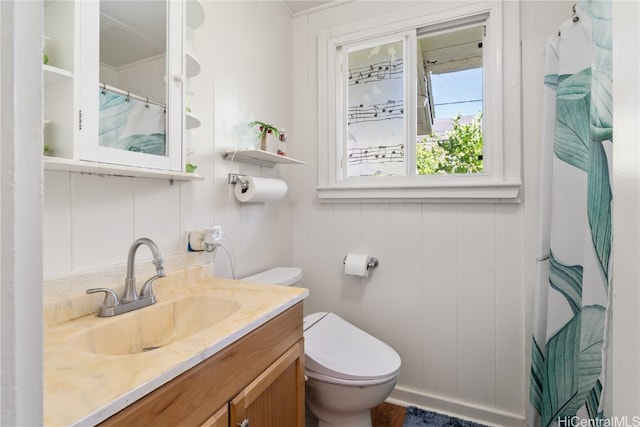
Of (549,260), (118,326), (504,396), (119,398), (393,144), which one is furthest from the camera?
(393,144)

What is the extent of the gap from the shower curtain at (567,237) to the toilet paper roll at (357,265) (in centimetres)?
79

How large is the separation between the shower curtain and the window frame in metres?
0.15

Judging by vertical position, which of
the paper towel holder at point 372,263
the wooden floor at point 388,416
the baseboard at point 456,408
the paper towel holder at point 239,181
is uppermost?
the paper towel holder at point 239,181

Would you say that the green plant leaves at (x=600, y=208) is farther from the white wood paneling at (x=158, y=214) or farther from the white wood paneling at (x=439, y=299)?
the white wood paneling at (x=158, y=214)

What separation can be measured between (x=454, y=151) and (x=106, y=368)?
1678 mm

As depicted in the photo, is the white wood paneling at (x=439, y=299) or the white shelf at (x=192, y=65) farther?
the white wood paneling at (x=439, y=299)

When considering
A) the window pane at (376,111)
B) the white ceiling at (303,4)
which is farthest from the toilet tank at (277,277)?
the white ceiling at (303,4)

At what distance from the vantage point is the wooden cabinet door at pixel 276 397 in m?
0.76

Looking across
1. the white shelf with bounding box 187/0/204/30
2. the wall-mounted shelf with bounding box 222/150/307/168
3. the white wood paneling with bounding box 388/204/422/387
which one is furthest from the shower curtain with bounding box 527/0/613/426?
the white shelf with bounding box 187/0/204/30

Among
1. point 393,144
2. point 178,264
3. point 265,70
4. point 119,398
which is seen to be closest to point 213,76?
point 265,70

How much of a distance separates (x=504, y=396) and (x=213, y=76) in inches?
80.0

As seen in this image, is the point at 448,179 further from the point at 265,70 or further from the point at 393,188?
the point at 265,70

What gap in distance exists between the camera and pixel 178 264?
115cm

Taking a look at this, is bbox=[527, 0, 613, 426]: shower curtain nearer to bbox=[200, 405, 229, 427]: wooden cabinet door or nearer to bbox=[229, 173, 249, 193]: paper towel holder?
bbox=[200, 405, 229, 427]: wooden cabinet door
